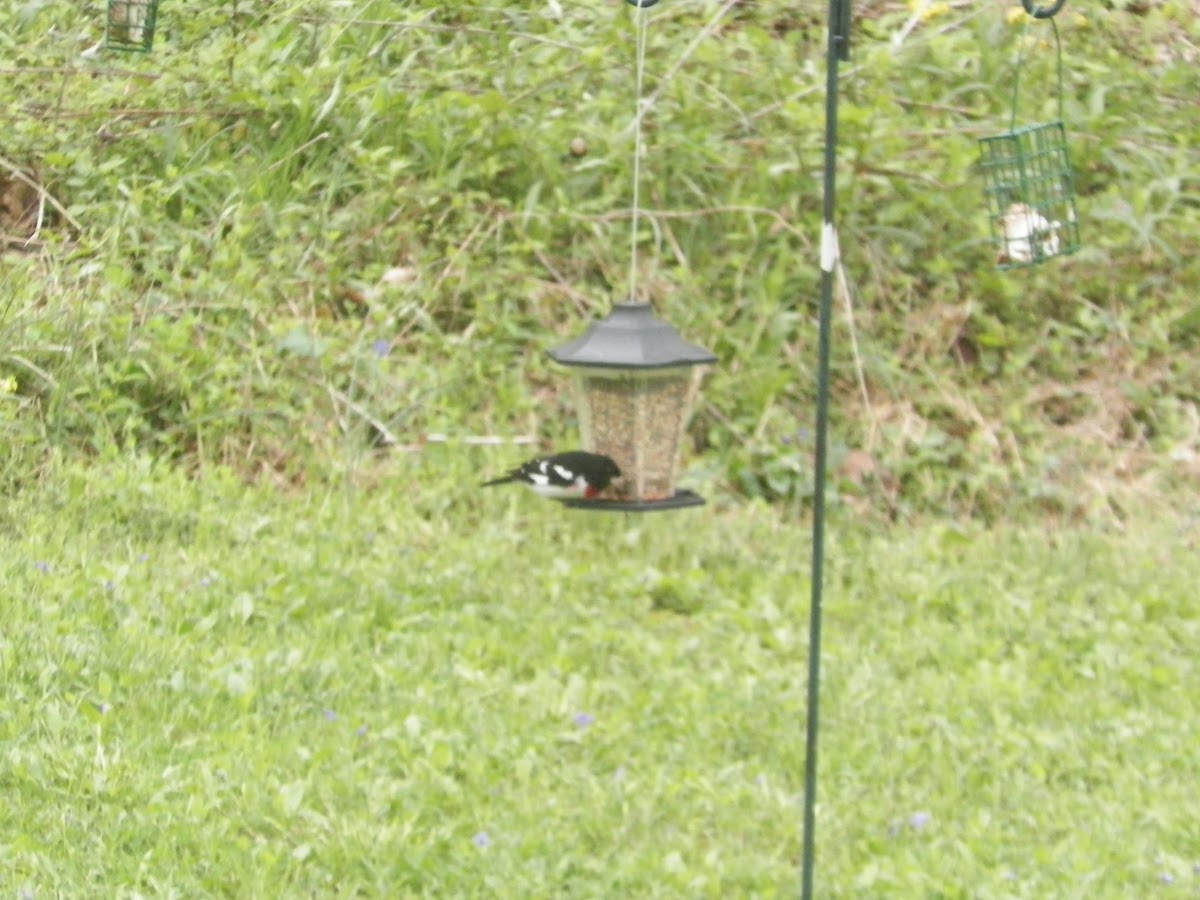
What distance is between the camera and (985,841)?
161 inches

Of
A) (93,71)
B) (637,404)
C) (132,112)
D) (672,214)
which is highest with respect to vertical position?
(93,71)

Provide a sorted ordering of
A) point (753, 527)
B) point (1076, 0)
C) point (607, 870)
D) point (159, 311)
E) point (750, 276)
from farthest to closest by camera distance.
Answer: point (1076, 0) < point (750, 276) < point (159, 311) < point (753, 527) < point (607, 870)

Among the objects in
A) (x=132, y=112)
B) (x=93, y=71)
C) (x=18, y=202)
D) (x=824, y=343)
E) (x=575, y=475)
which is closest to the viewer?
(x=824, y=343)

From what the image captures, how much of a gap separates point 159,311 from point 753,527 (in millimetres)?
2175

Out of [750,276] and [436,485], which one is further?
[750,276]

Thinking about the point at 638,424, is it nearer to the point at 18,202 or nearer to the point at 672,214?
the point at 672,214

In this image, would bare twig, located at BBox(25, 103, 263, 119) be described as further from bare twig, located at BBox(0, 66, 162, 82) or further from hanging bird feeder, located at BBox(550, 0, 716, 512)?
hanging bird feeder, located at BBox(550, 0, 716, 512)

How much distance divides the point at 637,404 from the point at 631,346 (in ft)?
1.36

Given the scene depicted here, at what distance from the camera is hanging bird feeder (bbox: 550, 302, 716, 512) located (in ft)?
13.9

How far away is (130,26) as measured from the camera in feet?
Answer: 20.3

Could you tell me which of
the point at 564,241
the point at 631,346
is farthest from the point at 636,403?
the point at 564,241

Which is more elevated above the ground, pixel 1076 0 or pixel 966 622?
pixel 1076 0

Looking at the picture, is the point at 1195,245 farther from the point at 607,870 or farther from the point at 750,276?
the point at 607,870

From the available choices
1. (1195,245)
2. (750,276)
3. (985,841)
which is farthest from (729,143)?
(985,841)
